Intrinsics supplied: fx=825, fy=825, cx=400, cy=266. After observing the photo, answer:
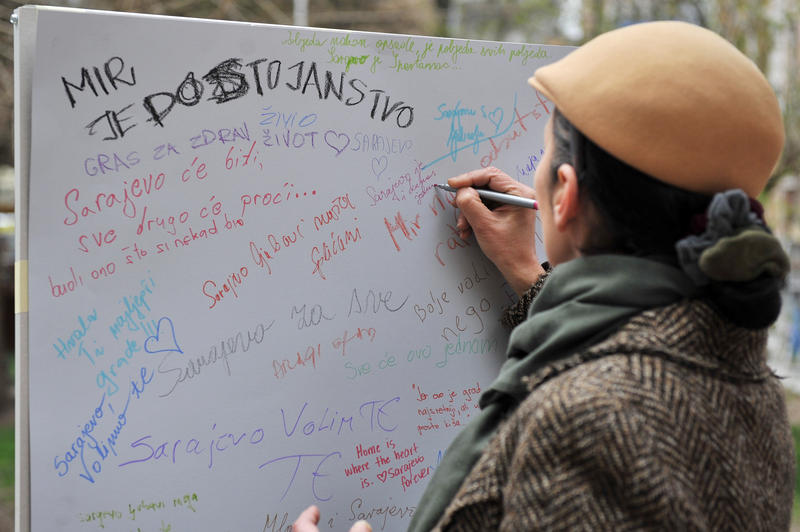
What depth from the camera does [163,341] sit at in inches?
65.6

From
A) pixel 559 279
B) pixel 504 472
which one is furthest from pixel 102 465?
pixel 559 279

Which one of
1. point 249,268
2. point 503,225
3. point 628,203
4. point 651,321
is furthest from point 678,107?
point 249,268

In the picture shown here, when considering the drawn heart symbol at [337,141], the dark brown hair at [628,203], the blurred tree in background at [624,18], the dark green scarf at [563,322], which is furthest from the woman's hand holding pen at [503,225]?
the blurred tree in background at [624,18]

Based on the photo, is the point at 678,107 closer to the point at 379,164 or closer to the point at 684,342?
the point at 684,342

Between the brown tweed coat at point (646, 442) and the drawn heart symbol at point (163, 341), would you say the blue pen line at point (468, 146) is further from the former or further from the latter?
the brown tweed coat at point (646, 442)

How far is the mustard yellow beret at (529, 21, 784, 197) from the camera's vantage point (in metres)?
1.12

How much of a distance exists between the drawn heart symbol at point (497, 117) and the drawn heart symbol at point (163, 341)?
928 millimetres

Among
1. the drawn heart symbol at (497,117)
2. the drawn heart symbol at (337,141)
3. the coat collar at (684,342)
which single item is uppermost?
the drawn heart symbol at (497,117)

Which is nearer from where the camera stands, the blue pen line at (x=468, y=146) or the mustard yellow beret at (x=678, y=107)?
the mustard yellow beret at (x=678, y=107)

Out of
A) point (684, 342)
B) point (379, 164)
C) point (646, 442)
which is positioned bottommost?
point (646, 442)

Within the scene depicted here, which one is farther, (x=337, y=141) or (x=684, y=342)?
(x=337, y=141)

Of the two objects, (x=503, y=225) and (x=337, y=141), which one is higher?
(x=337, y=141)

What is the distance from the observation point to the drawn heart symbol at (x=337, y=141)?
72.1 inches

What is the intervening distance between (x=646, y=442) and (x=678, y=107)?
45cm
